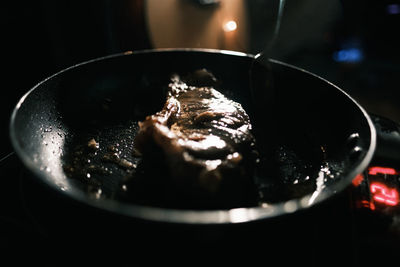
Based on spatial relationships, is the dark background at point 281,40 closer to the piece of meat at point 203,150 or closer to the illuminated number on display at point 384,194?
the piece of meat at point 203,150

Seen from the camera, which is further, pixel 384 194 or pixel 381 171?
pixel 381 171

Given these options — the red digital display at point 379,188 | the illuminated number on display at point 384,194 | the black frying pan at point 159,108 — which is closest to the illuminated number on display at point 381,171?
the red digital display at point 379,188

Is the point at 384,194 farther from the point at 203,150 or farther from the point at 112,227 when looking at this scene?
the point at 112,227

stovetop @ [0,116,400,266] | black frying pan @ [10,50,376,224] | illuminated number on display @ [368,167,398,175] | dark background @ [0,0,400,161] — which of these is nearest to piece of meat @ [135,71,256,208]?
black frying pan @ [10,50,376,224]

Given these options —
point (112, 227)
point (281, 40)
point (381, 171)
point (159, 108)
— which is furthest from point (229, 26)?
point (112, 227)

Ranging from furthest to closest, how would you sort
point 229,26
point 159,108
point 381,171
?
point 229,26
point 159,108
point 381,171

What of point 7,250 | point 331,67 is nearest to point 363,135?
point 7,250

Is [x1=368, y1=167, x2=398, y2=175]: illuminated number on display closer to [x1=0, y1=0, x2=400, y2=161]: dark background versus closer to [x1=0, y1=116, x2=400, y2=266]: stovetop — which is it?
[x1=0, y1=116, x2=400, y2=266]: stovetop
